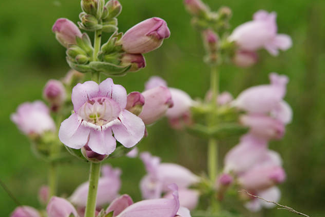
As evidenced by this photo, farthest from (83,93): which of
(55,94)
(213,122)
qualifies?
(213,122)

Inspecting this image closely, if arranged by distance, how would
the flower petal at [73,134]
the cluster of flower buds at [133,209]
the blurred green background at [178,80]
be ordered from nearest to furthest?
1. the flower petal at [73,134]
2. the cluster of flower buds at [133,209]
3. the blurred green background at [178,80]

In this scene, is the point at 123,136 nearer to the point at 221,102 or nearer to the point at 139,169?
the point at 221,102

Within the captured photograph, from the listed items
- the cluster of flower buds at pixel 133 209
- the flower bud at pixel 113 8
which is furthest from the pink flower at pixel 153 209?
the flower bud at pixel 113 8

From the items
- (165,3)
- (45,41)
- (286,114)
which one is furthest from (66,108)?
(45,41)

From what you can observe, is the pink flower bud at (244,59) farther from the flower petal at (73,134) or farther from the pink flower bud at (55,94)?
the flower petal at (73,134)

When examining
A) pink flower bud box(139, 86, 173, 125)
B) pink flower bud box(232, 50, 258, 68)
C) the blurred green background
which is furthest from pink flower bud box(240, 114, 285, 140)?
the blurred green background

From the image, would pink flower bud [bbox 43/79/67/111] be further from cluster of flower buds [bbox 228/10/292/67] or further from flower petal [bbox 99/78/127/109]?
flower petal [bbox 99/78/127/109]

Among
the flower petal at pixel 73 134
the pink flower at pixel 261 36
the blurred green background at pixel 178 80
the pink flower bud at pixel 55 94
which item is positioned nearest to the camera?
the flower petal at pixel 73 134
